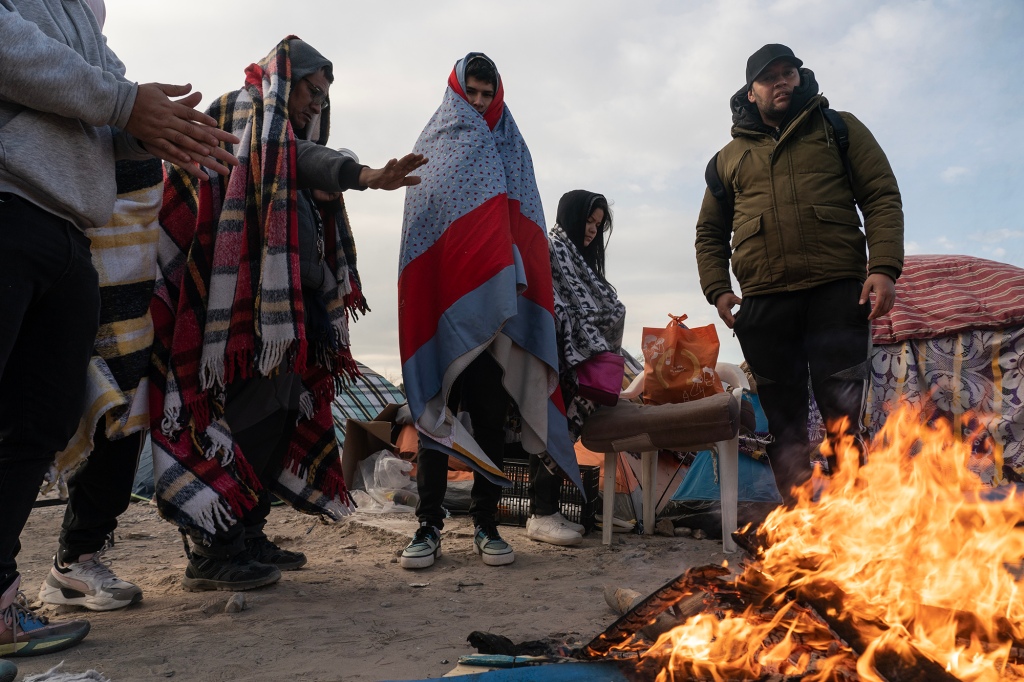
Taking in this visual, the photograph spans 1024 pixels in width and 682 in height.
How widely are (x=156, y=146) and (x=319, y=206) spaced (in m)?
1.19

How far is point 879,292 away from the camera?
9.18 feet

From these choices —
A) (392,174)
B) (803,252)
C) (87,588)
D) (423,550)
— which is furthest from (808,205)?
(87,588)

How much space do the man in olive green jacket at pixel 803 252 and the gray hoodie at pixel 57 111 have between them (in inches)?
98.6

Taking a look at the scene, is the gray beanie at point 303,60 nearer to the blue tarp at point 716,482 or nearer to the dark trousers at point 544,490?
the dark trousers at point 544,490

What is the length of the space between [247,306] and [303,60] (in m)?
1.02

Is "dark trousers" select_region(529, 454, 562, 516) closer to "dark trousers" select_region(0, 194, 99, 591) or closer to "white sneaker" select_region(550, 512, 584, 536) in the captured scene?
"white sneaker" select_region(550, 512, 584, 536)

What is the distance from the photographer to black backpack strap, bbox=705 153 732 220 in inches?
135

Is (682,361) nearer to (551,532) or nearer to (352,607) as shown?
(551,532)

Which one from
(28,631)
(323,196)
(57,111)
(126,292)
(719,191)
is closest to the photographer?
(57,111)

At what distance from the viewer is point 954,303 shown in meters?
5.17

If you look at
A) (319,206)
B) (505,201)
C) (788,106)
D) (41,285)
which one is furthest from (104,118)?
(788,106)

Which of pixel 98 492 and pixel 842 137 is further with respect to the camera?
pixel 842 137

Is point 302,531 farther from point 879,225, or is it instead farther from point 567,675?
point 879,225

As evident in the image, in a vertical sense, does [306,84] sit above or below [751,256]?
above
